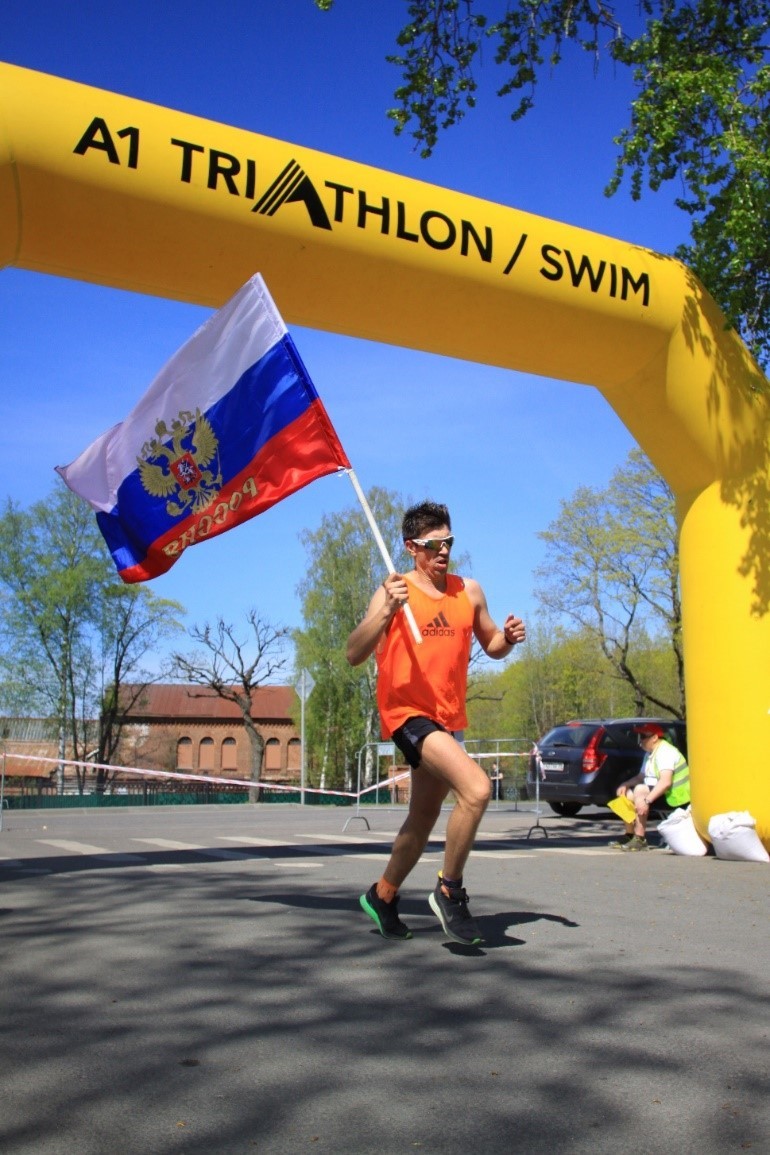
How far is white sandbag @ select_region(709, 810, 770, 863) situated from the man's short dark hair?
5.25 metres

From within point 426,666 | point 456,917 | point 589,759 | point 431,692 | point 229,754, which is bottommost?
point 456,917

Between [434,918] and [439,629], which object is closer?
[439,629]

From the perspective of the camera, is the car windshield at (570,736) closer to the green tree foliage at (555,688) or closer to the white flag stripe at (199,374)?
the white flag stripe at (199,374)

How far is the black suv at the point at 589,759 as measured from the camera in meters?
17.8

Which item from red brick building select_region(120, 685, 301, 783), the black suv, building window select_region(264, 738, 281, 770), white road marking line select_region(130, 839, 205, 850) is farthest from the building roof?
white road marking line select_region(130, 839, 205, 850)

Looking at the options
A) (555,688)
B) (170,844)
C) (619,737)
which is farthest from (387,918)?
(555,688)

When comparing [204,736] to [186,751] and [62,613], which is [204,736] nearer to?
[186,751]

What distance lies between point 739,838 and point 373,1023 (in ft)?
21.3

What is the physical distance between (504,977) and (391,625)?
1.70 metres

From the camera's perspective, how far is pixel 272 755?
8700 centimetres

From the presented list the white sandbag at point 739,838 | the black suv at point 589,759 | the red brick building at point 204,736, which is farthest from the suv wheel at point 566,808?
the red brick building at point 204,736

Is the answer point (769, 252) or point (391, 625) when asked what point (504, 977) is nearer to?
point (391, 625)

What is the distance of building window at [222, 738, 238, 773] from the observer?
86.1 m

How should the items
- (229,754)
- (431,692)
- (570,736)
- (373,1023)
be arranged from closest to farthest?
1. (373,1023)
2. (431,692)
3. (570,736)
4. (229,754)
